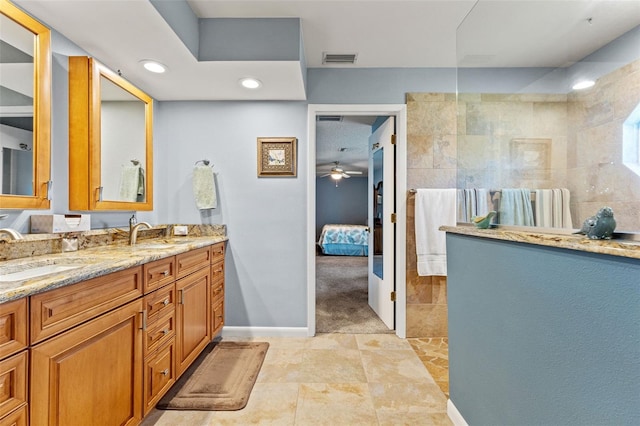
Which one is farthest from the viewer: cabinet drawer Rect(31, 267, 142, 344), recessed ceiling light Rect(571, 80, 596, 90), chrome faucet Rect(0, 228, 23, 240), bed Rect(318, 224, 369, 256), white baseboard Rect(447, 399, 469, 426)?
bed Rect(318, 224, 369, 256)

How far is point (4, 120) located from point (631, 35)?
10.1ft

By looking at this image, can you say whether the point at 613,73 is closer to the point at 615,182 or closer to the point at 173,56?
the point at 615,182

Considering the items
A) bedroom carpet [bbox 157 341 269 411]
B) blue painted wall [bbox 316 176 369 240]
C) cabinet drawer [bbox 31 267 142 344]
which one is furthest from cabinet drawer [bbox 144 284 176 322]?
blue painted wall [bbox 316 176 369 240]

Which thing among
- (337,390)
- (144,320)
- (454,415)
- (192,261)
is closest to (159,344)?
(144,320)

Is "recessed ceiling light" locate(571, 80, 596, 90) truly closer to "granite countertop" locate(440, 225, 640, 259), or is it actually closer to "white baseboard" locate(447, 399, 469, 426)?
"granite countertop" locate(440, 225, 640, 259)

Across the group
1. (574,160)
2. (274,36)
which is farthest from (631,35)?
(274,36)

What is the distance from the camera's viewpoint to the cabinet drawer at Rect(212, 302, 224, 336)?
7.65 feet

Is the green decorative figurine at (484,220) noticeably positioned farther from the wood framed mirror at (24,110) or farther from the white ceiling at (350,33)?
the wood framed mirror at (24,110)

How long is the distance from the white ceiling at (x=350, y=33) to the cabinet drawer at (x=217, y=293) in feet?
5.38

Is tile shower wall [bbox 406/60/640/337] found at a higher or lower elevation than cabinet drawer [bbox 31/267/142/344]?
higher

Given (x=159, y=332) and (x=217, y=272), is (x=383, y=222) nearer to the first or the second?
(x=217, y=272)

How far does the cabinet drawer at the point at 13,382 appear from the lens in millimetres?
789

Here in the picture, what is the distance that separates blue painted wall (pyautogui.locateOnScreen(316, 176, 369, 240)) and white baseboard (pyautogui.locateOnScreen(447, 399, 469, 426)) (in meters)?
7.90

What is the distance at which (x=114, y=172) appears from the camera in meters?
1.97
